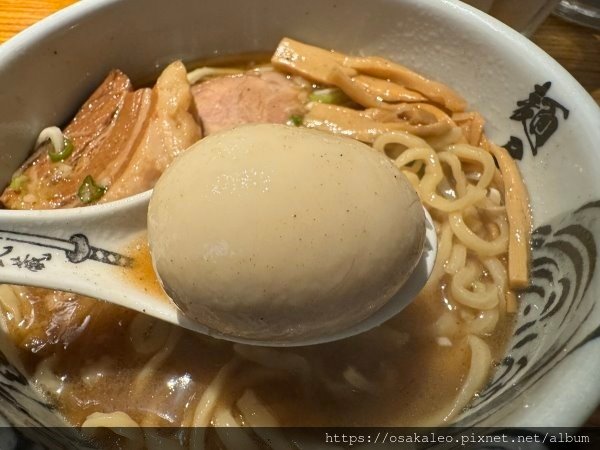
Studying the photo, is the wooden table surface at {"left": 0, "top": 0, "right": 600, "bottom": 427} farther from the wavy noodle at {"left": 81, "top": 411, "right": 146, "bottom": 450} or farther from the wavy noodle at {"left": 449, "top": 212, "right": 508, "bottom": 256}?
the wavy noodle at {"left": 81, "top": 411, "right": 146, "bottom": 450}

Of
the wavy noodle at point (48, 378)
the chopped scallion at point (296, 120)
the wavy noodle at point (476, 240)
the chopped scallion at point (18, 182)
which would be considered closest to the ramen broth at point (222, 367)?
the wavy noodle at point (48, 378)

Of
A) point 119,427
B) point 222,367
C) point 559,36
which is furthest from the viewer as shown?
point 559,36

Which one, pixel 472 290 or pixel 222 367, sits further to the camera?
pixel 472 290

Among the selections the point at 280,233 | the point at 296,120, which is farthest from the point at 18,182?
the point at 280,233

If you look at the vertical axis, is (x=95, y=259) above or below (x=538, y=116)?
below

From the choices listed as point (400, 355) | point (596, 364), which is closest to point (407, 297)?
point (400, 355)

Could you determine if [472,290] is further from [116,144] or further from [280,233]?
[116,144]

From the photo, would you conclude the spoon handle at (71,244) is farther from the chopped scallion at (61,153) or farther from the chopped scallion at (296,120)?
the chopped scallion at (296,120)
